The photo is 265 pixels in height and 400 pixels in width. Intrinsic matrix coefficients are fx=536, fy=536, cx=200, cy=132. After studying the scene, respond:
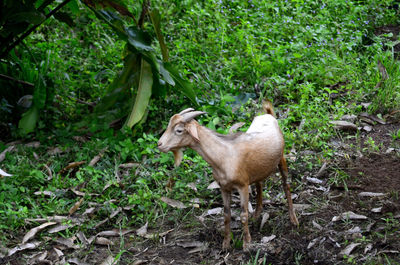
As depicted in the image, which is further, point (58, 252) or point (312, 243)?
point (58, 252)

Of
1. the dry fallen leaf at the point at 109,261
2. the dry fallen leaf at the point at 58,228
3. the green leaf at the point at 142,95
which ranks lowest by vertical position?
the dry fallen leaf at the point at 109,261

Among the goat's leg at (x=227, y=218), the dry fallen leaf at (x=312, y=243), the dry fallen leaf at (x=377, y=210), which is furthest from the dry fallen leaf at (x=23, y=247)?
the dry fallen leaf at (x=377, y=210)

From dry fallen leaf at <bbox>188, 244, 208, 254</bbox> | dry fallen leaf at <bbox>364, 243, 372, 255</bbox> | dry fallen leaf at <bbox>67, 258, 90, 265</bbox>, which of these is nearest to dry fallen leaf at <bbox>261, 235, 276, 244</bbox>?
dry fallen leaf at <bbox>188, 244, 208, 254</bbox>

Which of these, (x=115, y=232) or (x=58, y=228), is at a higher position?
(x=58, y=228)

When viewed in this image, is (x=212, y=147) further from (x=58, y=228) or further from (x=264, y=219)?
(x=58, y=228)

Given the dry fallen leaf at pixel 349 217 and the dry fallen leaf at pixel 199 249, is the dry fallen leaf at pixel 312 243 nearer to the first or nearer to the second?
the dry fallen leaf at pixel 349 217

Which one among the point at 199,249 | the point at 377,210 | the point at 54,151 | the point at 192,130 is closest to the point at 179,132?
the point at 192,130

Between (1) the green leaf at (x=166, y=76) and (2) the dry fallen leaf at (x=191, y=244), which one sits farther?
(1) the green leaf at (x=166, y=76)

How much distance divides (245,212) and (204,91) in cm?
247

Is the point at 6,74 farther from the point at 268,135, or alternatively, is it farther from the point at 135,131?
the point at 268,135

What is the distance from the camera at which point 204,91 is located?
600 centimetres

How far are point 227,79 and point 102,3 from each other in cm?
157

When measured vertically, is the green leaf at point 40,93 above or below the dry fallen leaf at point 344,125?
above

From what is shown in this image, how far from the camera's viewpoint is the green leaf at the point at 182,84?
5.47 metres
